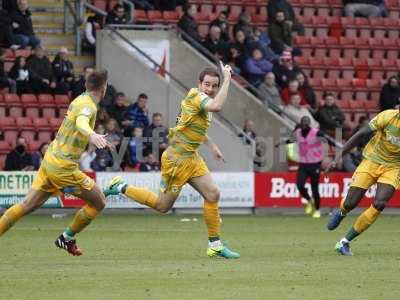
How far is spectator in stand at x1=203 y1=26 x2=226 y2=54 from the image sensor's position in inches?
1115

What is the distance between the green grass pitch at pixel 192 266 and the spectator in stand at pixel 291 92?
813cm

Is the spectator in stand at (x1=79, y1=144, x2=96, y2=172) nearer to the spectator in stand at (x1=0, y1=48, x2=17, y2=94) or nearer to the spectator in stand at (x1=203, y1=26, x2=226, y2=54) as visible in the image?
the spectator in stand at (x1=0, y1=48, x2=17, y2=94)

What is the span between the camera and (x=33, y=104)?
2602 centimetres

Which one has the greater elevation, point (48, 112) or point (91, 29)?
point (91, 29)

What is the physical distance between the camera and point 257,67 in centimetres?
2852

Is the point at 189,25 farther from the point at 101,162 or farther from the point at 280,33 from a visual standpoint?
the point at 101,162

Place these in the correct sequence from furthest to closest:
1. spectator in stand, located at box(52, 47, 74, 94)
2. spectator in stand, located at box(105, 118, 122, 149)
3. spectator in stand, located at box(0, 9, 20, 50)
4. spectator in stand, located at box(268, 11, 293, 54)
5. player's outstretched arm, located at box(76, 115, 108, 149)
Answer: spectator in stand, located at box(268, 11, 293, 54)
spectator in stand, located at box(52, 47, 74, 94)
spectator in stand, located at box(0, 9, 20, 50)
spectator in stand, located at box(105, 118, 122, 149)
player's outstretched arm, located at box(76, 115, 108, 149)

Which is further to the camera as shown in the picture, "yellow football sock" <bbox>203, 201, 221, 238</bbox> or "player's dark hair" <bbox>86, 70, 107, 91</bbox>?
"yellow football sock" <bbox>203, 201, 221, 238</bbox>

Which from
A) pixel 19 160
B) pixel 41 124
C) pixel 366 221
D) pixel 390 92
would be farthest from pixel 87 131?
pixel 390 92

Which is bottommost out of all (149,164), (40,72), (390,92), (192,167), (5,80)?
(149,164)

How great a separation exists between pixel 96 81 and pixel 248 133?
13368mm

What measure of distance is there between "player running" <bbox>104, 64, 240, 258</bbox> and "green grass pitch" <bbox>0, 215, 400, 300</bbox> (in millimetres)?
483

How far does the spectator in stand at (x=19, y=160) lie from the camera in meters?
24.0

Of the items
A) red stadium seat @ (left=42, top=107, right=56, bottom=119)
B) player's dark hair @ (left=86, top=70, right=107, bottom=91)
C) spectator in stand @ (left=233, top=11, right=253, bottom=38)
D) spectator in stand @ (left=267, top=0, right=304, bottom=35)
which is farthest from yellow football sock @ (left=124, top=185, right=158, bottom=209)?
spectator in stand @ (left=267, top=0, right=304, bottom=35)
